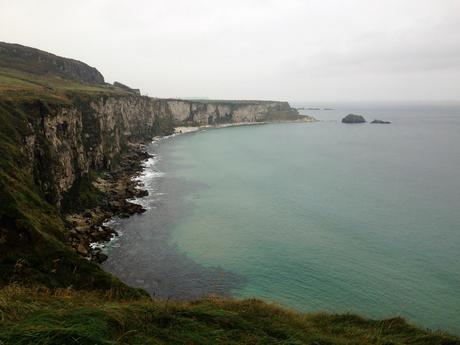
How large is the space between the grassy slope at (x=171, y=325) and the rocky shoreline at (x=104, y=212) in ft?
92.6

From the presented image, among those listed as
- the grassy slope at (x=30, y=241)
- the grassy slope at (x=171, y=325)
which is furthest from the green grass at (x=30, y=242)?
the grassy slope at (x=171, y=325)

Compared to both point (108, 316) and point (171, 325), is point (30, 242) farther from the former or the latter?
point (171, 325)

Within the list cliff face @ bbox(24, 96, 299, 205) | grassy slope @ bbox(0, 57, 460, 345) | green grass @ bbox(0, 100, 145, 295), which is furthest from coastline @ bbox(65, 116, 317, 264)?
grassy slope @ bbox(0, 57, 460, 345)

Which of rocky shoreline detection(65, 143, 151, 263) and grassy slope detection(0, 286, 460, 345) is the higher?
grassy slope detection(0, 286, 460, 345)

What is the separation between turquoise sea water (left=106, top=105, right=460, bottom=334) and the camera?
1443 inches

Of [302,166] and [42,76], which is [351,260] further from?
[42,76]

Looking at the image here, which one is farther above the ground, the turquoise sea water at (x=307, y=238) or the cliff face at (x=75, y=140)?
the cliff face at (x=75, y=140)

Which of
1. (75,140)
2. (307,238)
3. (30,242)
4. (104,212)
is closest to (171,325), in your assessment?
(30,242)

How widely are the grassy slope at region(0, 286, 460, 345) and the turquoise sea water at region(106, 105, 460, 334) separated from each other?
17.5 meters

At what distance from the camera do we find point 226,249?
4659cm

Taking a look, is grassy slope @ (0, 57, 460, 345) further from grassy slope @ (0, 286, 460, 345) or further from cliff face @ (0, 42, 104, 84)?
cliff face @ (0, 42, 104, 84)

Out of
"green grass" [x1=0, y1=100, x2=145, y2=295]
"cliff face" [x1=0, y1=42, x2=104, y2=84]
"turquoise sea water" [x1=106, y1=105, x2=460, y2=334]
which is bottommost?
"turquoise sea water" [x1=106, y1=105, x2=460, y2=334]

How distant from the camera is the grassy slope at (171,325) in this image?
387 inches

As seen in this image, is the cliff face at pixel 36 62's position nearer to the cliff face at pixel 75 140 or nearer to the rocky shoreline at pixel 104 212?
the cliff face at pixel 75 140
